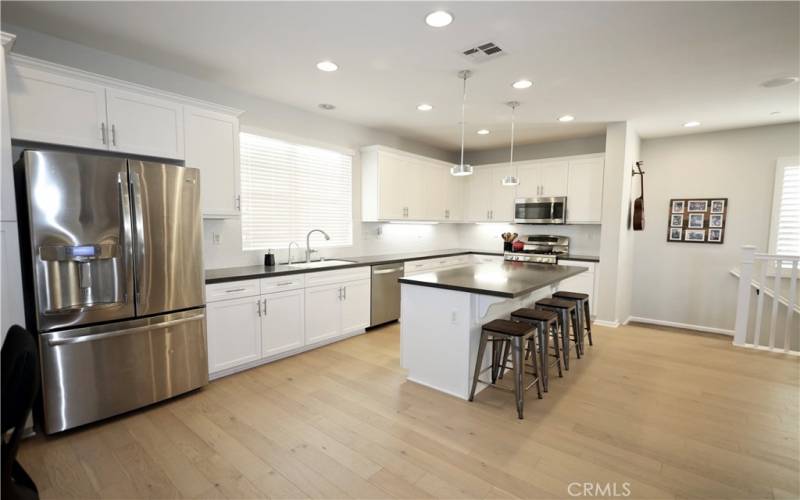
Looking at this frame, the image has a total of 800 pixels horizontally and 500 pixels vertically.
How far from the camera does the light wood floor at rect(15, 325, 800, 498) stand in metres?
1.94

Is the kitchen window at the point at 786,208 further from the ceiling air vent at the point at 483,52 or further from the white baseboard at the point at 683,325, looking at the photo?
the ceiling air vent at the point at 483,52

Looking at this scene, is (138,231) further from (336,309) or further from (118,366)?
(336,309)

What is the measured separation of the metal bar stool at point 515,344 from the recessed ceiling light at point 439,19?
2.12m

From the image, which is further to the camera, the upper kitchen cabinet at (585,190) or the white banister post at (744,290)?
the upper kitchen cabinet at (585,190)

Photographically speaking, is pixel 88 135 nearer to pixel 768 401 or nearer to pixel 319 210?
pixel 319 210

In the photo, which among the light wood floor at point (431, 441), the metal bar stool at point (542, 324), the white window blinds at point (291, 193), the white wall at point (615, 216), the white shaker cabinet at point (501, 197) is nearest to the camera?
the light wood floor at point (431, 441)

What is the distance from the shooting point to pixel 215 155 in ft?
10.6

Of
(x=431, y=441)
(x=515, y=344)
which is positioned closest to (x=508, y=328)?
(x=515, y=344)

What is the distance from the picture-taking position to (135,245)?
8.26ft

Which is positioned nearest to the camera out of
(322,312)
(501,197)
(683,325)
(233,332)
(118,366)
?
(118,366)

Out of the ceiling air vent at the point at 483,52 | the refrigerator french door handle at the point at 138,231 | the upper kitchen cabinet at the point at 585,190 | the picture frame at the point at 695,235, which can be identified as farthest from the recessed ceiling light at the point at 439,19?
the picture frame at the point at 695,235

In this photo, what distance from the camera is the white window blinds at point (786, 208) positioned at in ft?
15.2

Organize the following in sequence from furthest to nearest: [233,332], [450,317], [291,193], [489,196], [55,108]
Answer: [489,196], [291,193], [233,332], [450,317], [55,108]

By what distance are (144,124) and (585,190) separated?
5.26 m
